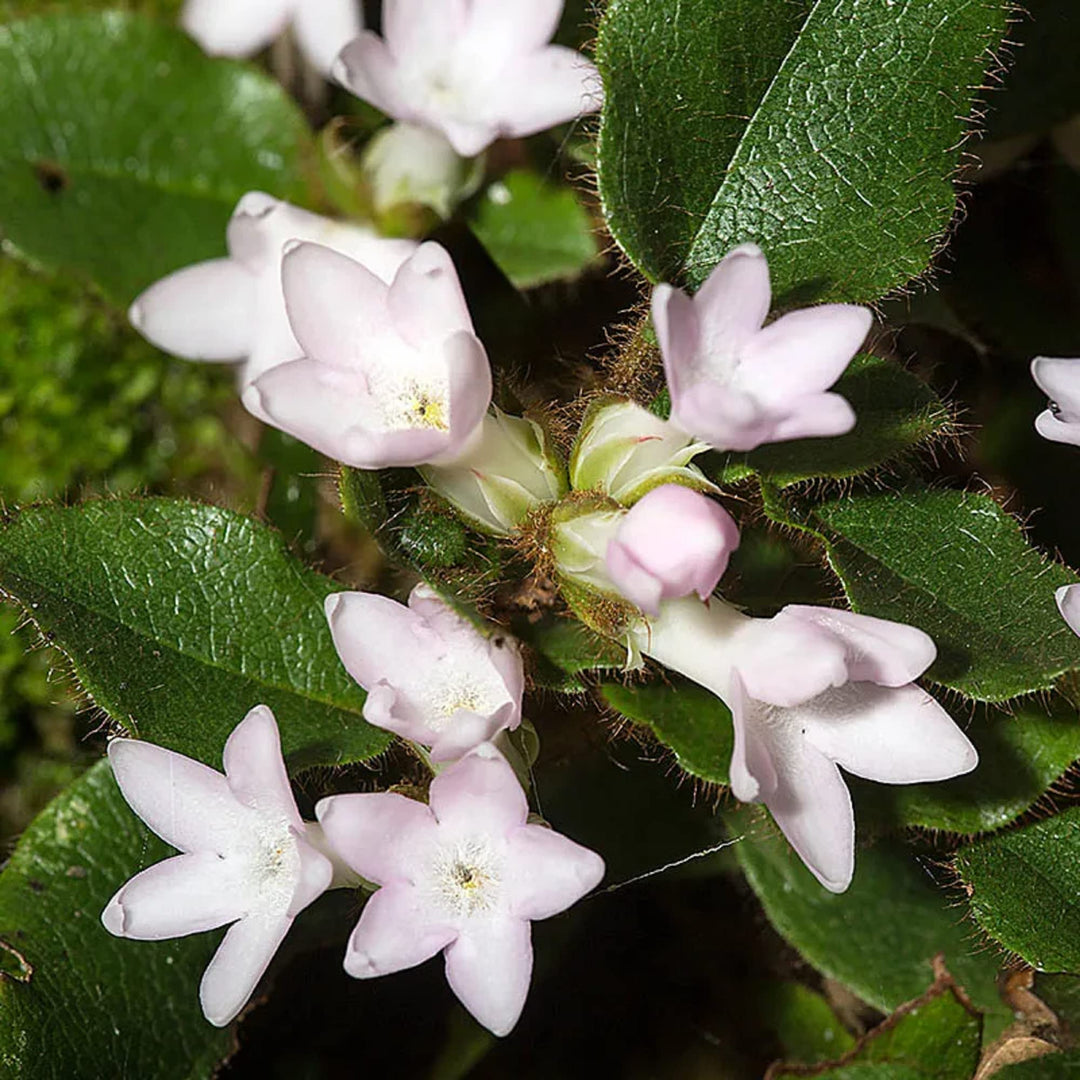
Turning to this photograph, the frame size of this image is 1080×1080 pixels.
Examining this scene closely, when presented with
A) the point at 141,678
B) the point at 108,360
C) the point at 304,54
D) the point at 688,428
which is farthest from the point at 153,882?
the point at 304,54

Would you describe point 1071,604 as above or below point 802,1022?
above

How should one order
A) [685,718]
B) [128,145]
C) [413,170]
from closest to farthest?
[685,718], [413,170], [128,145]

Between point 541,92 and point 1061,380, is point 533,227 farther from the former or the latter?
point 1061,380

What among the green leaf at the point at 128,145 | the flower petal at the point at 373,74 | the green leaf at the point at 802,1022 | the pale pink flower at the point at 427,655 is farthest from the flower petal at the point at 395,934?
the green leaf at the point at 128,145

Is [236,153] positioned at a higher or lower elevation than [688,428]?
lower

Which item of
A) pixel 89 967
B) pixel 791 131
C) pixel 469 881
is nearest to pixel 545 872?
pixel 469 881

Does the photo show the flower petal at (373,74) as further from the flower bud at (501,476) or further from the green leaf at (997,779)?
the green leaf at (997,779)

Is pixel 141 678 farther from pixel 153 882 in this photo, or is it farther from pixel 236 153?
pixel 236 153
